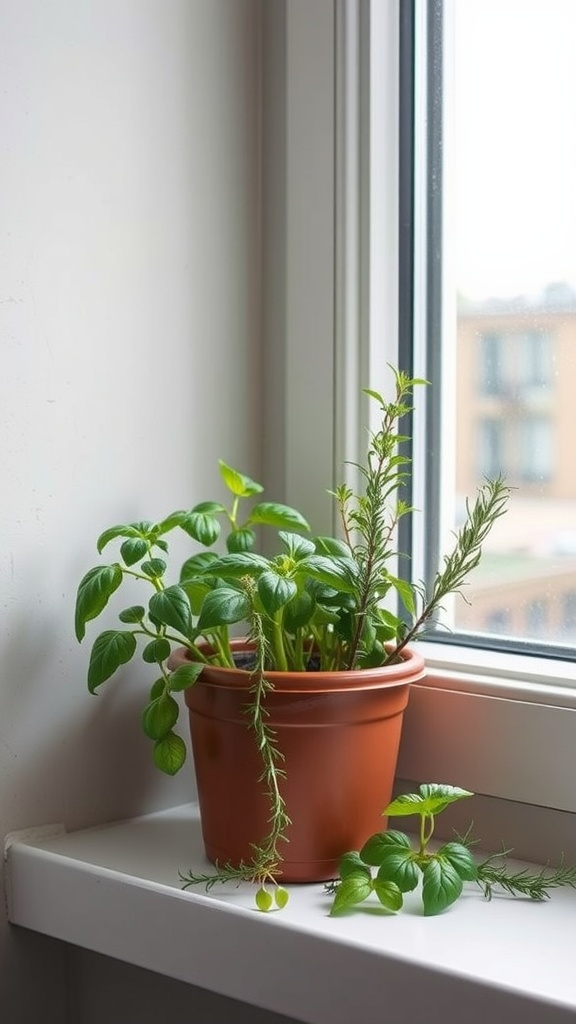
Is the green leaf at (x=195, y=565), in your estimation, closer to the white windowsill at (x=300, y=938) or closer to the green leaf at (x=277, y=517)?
the green leaf at (x=277, y=517)

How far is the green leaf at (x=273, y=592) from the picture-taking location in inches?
33.5

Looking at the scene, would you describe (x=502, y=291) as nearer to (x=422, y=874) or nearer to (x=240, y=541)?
(x=240, y=541)

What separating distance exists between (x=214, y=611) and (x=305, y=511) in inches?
11.9

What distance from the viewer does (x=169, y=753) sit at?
37.8 inches

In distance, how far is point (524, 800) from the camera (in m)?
0.98

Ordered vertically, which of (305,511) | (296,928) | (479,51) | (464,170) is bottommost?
(296,928)

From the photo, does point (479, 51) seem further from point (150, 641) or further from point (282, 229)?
point (150, 641)

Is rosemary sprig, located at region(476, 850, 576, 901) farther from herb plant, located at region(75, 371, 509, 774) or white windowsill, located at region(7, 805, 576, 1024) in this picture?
herb plant, located at region(75, 371, 509, 774)

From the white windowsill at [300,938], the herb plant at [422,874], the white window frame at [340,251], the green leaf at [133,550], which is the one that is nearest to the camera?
the white windowsill at [300,938]

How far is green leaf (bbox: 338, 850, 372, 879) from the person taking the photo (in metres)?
0.88

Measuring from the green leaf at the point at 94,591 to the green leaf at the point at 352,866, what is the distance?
10.5 inches

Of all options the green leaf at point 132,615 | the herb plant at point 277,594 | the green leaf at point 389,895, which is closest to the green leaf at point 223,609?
the herb plant at point 277,594

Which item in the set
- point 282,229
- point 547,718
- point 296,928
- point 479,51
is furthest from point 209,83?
point 296,928

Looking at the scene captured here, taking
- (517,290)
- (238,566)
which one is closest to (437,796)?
(238,566)
